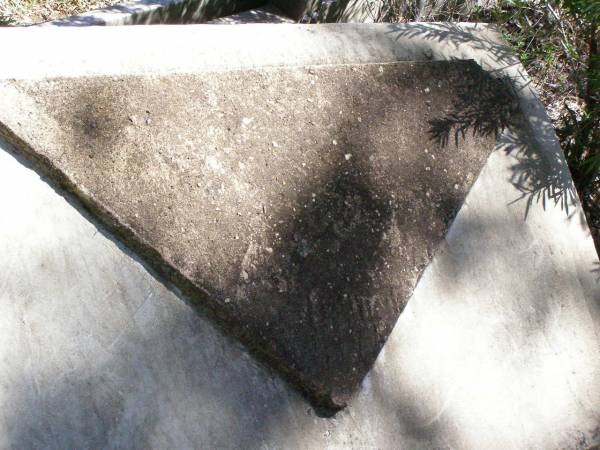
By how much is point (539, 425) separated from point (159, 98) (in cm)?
162

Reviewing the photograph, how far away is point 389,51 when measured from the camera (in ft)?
8.23

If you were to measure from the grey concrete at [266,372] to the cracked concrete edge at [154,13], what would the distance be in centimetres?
95

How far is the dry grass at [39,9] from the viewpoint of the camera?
3314 mm

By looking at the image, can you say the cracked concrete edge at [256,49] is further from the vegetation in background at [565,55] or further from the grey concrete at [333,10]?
the grey concrete at [333,10]

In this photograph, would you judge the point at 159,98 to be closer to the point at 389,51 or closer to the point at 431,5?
the point at 389,51

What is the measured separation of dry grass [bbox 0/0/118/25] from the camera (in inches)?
130

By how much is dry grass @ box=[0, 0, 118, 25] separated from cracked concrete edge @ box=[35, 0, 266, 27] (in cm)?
43

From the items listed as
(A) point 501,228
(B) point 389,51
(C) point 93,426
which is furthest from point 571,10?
(C) point 93,426

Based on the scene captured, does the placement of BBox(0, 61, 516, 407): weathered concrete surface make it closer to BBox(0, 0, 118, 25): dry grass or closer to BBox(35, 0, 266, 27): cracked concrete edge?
BBox(35, 0, 266, 27): cracked concrete edge

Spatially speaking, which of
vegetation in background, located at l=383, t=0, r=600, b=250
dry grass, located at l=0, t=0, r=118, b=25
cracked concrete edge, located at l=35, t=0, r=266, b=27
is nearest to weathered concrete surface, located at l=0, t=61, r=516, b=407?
vegetation in background, located at l=383, t=0, r=600, b=250

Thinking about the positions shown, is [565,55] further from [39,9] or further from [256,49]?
[39,9]

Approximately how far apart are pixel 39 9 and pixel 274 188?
7.23 feet

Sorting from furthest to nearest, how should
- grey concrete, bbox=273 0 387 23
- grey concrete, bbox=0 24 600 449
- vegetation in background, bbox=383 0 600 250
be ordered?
grey concrete, bbox=273 0 387 23 < vegetation in background, bbox=383 0 600 250 < grey concrete, bbox=0 24 600 449

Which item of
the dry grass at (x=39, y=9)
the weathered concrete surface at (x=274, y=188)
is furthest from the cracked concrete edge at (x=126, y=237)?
the dry grass at (x=39, y=9)
